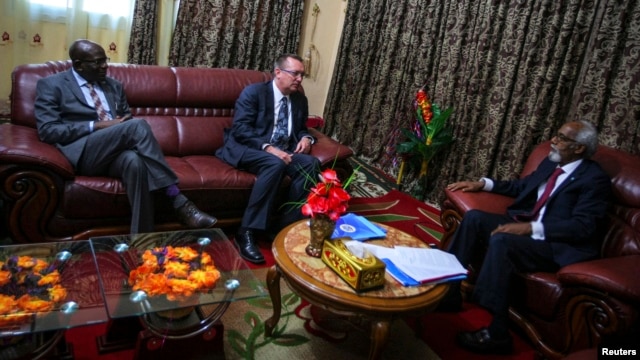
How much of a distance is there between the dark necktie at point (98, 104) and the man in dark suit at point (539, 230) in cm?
200

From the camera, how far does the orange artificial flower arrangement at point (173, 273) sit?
157 cm

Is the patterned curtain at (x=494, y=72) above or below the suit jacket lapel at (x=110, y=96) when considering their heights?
above

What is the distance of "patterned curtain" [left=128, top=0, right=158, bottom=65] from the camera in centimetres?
413

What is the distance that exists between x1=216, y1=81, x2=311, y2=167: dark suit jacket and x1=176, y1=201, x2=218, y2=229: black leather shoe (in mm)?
436

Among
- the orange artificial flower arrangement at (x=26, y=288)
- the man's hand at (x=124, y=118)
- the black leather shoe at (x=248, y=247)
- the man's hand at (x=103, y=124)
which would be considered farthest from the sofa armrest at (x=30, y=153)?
the black leather shoe at (x=248, y=247)

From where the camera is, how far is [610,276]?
1.80 m

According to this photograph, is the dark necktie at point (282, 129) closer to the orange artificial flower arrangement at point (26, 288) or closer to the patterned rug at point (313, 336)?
the patterned rug at point (313, 336)

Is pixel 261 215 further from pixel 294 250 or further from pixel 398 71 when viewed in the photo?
pixel 398 71

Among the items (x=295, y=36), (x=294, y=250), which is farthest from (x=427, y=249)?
(x=295, y=36)

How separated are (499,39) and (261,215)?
7.02ft

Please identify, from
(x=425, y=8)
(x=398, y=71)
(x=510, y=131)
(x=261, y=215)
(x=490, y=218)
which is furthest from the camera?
(x=398, y=71)

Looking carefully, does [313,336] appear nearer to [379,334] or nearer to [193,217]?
[379,334]

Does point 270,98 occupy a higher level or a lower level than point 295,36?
lower

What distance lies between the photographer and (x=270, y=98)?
300 cm
